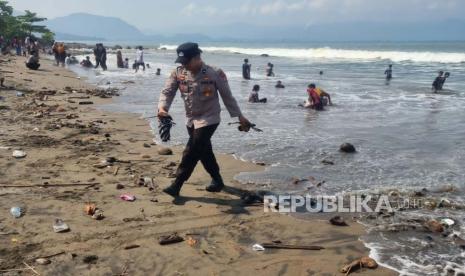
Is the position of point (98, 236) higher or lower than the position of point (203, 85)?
lower

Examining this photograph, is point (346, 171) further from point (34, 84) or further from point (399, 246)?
point (34, 84)

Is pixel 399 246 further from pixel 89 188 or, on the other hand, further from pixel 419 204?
pixel 89 188

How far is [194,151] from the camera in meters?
5.74

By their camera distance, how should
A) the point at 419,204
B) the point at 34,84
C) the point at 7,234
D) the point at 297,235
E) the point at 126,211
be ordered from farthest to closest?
the point at 34,84 < the point at 419,204 < the point at 126,211 < the point at 297,235 < the point at 7,234

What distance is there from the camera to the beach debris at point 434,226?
16.6ft

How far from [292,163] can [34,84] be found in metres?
13.8

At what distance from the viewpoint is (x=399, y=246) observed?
4.70m

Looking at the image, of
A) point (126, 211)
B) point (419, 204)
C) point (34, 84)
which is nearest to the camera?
point (126, 211)

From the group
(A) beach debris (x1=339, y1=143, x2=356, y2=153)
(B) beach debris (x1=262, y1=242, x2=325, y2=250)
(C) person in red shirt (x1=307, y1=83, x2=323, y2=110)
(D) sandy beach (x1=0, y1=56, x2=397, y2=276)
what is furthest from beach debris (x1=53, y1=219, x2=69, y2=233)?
(C) person in red shirt (x1=307, y1=83, x2=323, y2=110)

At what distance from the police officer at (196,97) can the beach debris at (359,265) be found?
7.22ft

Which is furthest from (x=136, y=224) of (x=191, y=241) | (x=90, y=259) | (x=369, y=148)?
(x=369, y=148)

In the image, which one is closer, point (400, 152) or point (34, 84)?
point (400, 152)

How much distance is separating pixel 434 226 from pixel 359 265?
4.53 feet

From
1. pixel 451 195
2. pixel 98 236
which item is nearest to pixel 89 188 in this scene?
pixel 98 236
